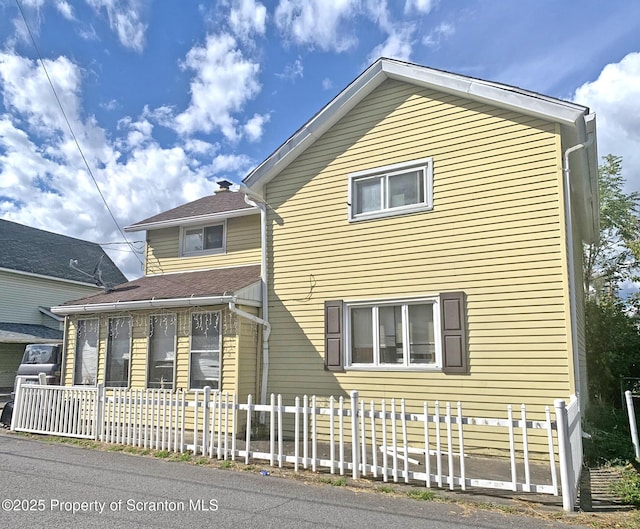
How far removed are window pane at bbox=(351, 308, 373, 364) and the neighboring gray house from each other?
17304mm

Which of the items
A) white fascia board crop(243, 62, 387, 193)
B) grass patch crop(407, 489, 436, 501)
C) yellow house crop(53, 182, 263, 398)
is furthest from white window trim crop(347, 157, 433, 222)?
grass patch crop(407, 489, 436, 501)

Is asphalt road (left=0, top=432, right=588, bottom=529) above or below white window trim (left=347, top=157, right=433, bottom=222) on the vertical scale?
below

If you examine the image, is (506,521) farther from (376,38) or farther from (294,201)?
(376,38)

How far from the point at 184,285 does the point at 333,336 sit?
3864mm

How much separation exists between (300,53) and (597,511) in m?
10.5

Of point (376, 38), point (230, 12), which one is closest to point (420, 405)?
point (376, 38)

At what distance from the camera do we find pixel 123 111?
44.1ft

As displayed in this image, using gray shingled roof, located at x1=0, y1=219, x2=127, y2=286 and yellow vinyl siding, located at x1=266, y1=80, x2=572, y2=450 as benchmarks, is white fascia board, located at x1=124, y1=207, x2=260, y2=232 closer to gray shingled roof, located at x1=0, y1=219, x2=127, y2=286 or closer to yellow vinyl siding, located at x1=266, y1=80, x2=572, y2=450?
yellow vinyl siding, located at x1=266, y1=80, x2=572, y2=450

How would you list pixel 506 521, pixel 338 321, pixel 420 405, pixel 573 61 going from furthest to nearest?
pixel 573 61 < pixel 338 321 < pixel 420 405 < pixel 506 521

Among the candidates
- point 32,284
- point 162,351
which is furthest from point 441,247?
point 32,284

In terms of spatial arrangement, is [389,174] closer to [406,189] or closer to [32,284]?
[406,189]

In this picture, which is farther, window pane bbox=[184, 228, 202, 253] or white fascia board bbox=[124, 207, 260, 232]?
window pane bbox=[184, 228, 202, 253]

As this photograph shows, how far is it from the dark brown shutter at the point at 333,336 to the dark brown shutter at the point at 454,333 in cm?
197

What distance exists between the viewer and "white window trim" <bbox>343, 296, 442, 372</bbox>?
27.1 feet
